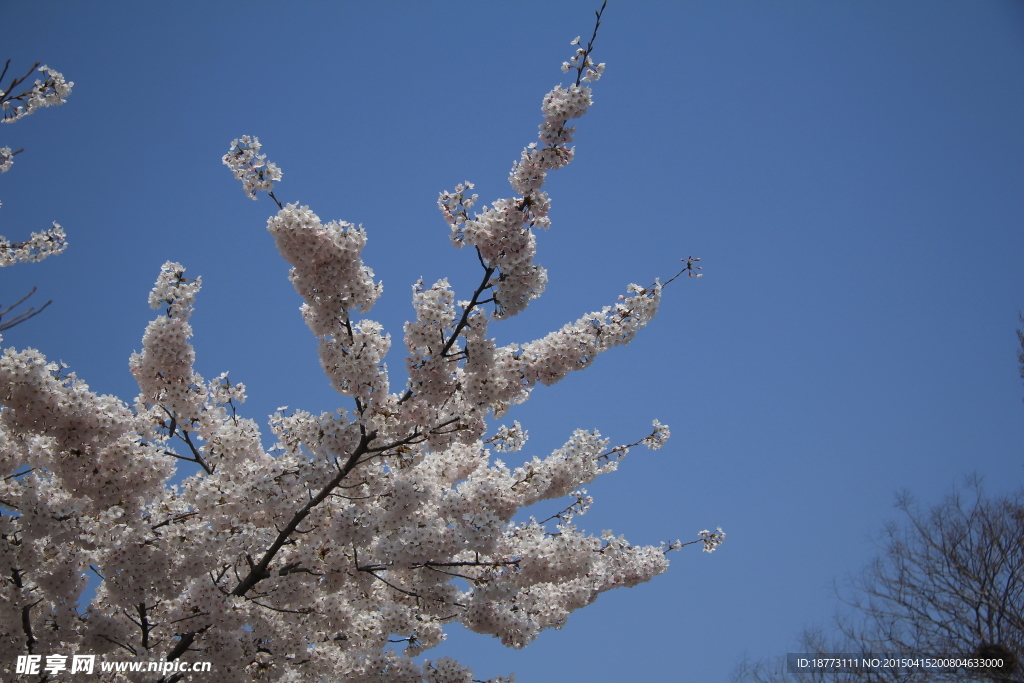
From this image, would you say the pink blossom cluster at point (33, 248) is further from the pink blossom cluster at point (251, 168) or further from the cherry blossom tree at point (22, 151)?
the pink blossom cluster at point (251, 168)

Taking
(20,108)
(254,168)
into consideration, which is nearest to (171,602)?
(254,168)

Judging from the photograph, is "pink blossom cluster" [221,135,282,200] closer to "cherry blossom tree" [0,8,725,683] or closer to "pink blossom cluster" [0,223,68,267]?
"cherry blossom tree" [0,8,725,683]

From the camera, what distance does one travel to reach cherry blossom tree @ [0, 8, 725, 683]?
439 cm

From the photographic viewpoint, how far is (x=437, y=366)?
4445 mm

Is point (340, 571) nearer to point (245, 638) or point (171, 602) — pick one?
point (245, 638)

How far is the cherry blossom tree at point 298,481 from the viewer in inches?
173

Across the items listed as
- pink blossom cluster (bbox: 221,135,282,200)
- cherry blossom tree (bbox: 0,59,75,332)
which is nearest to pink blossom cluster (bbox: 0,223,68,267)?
cherry blossom tree (bbox: 0,59,75,332)

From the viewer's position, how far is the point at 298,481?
450 centimetres

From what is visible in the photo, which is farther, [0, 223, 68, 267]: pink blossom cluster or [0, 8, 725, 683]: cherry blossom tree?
[0, 223, 68, 267]: pink blossom cluster

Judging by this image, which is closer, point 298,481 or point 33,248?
point 298,481

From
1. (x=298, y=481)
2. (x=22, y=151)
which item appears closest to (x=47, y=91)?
(x=22, y=151)

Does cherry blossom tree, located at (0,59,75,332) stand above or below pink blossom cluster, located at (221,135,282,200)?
above

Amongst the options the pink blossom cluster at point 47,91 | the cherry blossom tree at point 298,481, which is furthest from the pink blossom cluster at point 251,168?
the pink blossom cluster at point 47,91

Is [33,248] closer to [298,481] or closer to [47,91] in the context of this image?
[47,91]
